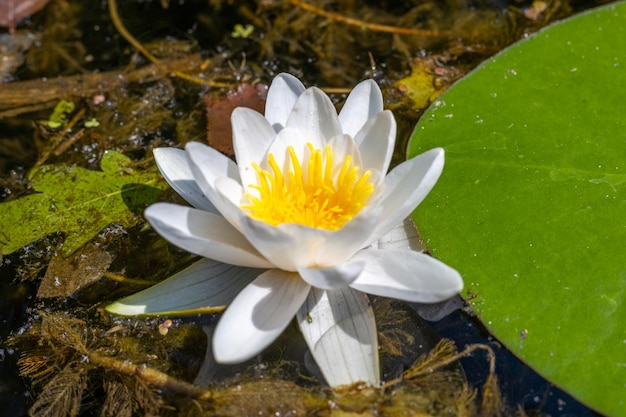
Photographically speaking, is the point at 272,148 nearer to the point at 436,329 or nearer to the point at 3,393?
the point at 436,329

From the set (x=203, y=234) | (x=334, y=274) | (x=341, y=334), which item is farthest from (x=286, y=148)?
(x=341, y=334)

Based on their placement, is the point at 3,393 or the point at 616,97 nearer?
the point at 3,393

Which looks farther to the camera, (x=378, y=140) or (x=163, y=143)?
(x=163, y=143)

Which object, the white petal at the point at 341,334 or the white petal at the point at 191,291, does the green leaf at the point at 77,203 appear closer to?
the white petal at the point at 191,291

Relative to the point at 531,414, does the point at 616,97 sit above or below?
above

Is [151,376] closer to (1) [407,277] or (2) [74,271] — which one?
(2) [74,271]

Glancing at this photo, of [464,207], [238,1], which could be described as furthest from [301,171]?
[238,1]

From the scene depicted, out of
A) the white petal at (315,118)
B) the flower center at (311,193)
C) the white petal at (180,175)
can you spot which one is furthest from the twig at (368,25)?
the white petal at (180,175)
